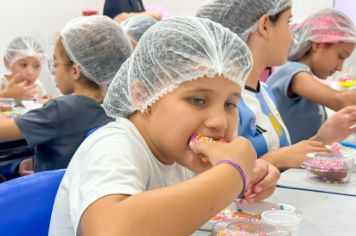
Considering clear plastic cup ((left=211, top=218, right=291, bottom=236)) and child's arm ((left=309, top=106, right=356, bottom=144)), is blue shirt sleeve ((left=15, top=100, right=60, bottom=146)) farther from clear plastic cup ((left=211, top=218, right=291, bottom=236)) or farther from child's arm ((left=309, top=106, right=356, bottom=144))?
clear plastic cup ((left=211, top=218, right=291, bottom=236))

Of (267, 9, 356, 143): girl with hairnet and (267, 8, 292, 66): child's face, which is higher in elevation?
(267, 8, 292, 66): child's face

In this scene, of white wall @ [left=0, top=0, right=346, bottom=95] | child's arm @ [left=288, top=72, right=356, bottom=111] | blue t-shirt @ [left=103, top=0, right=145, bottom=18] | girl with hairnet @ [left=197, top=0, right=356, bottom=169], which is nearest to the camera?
girl with hairnet @ [left=197, top=0, right=356, bottom=169]

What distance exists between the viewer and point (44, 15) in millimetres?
4629

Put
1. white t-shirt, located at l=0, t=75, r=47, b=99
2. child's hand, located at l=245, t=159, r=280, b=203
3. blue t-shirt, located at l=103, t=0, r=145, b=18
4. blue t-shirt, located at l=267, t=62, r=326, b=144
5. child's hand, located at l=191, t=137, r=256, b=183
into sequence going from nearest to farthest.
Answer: child's hand, located at l=191, t=137, r=256, b=183, child's hand, located at l=245, t=159, r=280, b=203, blue t-shirt, located at l=267, t=62, r=326, b=144, white t-shirt, located at l=0, t=75, r=47, b=99, blue t-shirt, located at l=103, t=0, r=145, b=18

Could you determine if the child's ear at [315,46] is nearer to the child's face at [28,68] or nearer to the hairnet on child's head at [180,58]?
the hairnet on child's head at [180,58]

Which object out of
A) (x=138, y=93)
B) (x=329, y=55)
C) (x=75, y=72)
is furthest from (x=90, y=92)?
(x=329, y=55)

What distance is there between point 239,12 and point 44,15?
3387 millimetres

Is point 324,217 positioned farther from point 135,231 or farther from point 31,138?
point 31,138

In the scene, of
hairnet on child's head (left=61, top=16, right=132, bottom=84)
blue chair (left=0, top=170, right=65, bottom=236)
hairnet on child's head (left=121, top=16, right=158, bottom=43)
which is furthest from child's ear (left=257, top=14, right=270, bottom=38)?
hairnet on child's head (left=121, top=16, right=158, bottom=43)

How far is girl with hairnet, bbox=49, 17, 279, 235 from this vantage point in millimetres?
777

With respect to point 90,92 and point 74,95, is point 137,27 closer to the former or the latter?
point 90,92

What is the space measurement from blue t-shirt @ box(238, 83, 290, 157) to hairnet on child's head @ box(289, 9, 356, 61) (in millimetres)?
686

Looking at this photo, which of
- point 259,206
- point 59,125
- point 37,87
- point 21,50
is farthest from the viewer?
point 37,87

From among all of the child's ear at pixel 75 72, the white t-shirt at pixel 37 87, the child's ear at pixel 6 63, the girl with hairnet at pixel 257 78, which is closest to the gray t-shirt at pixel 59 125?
the child's ear at pixel 75 72
